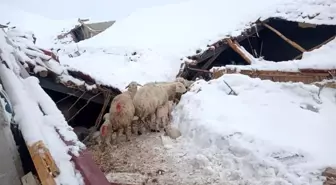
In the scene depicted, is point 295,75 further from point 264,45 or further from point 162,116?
point 264,45

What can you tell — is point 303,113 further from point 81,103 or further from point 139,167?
point 81,103

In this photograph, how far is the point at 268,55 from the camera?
10.2 meters

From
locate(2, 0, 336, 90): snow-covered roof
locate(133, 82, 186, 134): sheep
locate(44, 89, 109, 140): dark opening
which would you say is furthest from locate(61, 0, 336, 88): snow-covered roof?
locate(133, 82, 186, 134): sheep

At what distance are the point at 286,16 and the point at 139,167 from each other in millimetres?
6448

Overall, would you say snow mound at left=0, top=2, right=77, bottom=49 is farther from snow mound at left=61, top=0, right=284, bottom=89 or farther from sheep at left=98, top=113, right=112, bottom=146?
sheep at left=98, top=113, right=112, bottom=146

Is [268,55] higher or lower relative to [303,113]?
lower

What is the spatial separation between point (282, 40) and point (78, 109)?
19.6ft

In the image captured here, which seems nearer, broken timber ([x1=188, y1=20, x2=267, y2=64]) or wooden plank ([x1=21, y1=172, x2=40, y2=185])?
wooden plank ([x1=21, y1=172, x2=40, y2=185])

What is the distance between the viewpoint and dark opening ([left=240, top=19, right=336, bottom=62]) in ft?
30.0

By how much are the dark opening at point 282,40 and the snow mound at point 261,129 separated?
431 centimetres

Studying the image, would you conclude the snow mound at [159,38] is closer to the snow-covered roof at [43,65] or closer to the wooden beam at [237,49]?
the wooden beam at [237,49]

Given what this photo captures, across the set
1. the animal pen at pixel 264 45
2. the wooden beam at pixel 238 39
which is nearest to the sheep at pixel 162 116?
the animal pen at pixel 264 45

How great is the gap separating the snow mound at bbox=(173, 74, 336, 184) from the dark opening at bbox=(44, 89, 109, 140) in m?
1.54

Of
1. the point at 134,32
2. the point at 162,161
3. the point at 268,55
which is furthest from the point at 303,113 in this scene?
the point at 134,32
